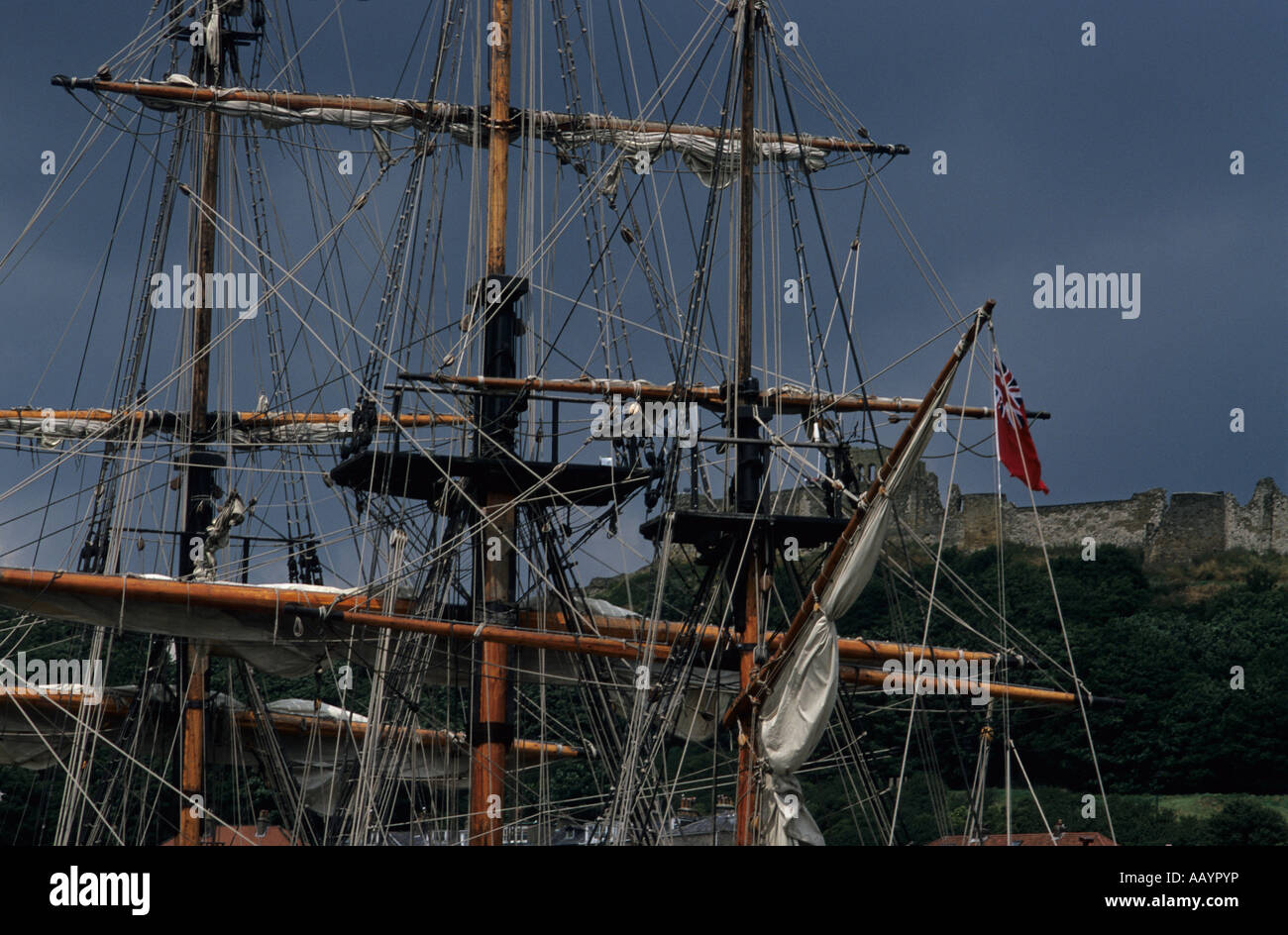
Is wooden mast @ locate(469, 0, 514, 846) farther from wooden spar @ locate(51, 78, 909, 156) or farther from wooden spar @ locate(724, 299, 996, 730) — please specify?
wooden spar @ locate(724, 299, 996, 730)

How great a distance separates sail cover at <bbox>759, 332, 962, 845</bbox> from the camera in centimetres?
2552

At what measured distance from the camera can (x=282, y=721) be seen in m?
46.0

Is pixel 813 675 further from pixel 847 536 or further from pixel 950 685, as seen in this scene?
pixel 950 685

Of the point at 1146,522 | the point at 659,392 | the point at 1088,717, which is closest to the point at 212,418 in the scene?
Answer: the point at 659,392

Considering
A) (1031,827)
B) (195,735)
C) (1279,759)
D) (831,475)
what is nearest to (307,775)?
(195,735)

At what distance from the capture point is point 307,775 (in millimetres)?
45969

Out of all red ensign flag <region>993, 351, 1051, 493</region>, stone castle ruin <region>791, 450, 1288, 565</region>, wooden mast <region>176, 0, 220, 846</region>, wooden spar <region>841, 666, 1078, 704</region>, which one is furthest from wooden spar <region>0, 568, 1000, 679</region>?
stone castle ruin <region>791, 450, 1288, 565</region>

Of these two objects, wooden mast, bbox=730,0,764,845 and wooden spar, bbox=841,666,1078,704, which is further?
wooden spar, bbox=841,666,1078,704

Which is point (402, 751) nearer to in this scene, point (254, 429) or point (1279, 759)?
point (254, 429)

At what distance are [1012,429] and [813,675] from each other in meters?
4.23

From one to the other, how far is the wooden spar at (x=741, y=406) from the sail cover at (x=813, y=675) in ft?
2.95

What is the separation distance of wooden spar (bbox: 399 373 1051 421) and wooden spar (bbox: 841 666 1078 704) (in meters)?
4.32

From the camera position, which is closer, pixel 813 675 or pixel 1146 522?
pixel 813 675
